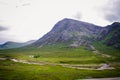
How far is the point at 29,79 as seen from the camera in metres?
102

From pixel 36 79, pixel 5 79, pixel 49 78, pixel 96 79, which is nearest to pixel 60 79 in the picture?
pixel 49 78

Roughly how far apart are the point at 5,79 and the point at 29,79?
44.7ft

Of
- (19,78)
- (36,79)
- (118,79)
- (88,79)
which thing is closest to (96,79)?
(88,79)

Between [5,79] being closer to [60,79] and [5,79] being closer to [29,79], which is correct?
[29,79]

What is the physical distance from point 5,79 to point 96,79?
5192cm

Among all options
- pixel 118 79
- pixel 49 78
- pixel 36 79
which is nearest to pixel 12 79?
pixel 36 79

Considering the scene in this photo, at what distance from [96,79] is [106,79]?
5.80 meters

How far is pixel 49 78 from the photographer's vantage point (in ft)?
345

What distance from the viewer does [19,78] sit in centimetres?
10512

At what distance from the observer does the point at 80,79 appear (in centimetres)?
10825

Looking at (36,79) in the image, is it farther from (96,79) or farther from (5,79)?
(96,79)

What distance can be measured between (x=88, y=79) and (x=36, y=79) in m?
29.8

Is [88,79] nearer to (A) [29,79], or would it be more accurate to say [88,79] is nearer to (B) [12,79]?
(A) [29,79]

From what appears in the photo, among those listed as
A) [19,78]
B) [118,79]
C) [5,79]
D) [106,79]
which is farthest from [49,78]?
[118,79]
